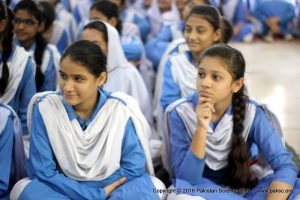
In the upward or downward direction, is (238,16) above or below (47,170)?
above

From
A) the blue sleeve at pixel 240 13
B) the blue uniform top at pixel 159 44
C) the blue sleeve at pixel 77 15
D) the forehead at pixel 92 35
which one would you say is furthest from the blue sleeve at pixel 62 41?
the blue sleeve at pixel 240 13

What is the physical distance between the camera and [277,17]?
20.9 feet

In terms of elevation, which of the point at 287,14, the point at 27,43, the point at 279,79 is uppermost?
the point at 27,43

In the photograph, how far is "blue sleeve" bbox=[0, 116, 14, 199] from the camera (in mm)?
1867

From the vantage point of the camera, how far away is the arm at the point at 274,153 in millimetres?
1764

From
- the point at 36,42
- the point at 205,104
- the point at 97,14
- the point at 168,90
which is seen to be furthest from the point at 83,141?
the point at 97,14

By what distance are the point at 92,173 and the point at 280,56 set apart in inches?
160

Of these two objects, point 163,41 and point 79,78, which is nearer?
point 79,78

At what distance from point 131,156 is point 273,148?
0.58m

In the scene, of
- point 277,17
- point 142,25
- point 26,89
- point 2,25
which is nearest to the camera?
point 2,25

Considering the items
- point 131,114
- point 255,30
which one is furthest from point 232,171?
point 255,30

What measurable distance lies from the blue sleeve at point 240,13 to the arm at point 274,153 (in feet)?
14.8

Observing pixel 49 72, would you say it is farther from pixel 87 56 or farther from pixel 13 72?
pixel 87 56

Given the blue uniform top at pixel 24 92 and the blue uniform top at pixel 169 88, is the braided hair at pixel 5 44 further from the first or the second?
the blue uniform top at pixel 169 88
